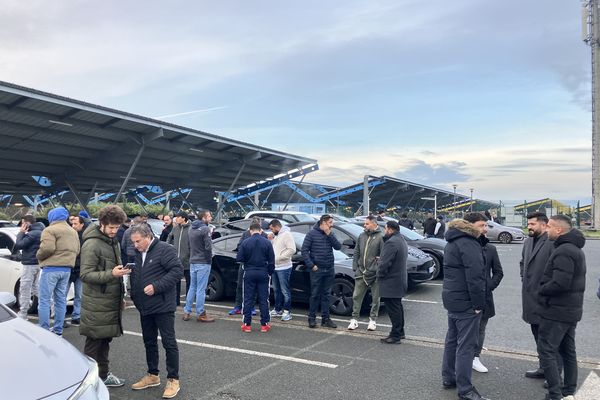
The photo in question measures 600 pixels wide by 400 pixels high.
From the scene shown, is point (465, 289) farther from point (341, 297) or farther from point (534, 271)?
point (341, 297)

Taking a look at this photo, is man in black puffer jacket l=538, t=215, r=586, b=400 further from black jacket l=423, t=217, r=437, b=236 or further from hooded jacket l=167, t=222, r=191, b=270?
black jacket l=423, t=217, r=437, b=236

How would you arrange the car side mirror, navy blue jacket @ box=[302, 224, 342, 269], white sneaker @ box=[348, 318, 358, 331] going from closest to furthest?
white sneaker @ box=[348, 318, 358, 331] → navy blue jacket @ box=[302, 224, 342, 269] → the car side mirror

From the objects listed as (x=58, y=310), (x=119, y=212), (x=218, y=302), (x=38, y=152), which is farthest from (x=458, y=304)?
(x=38, y=152)

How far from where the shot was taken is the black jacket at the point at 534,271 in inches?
181

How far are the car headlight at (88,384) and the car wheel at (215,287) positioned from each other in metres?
5.98

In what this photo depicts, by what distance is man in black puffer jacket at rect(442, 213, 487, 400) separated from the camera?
4328 millimetres

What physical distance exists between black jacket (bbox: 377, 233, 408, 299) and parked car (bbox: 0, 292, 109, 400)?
3921mm

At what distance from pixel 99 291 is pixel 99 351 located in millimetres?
619

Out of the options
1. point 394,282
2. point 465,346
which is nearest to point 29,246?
point 394,282

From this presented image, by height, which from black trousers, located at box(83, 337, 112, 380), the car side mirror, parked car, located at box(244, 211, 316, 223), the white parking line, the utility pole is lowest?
the white parking line

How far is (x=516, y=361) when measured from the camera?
550cm

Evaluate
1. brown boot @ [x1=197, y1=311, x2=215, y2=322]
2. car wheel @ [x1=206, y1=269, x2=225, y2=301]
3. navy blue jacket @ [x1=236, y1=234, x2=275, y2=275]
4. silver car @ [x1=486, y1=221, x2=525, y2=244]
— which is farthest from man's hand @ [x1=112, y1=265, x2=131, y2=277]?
silver car @ [x1=486, y1=221, x2=525, y2=244]

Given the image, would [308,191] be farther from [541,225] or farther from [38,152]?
[541,225]

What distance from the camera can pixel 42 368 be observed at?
2943 mm
